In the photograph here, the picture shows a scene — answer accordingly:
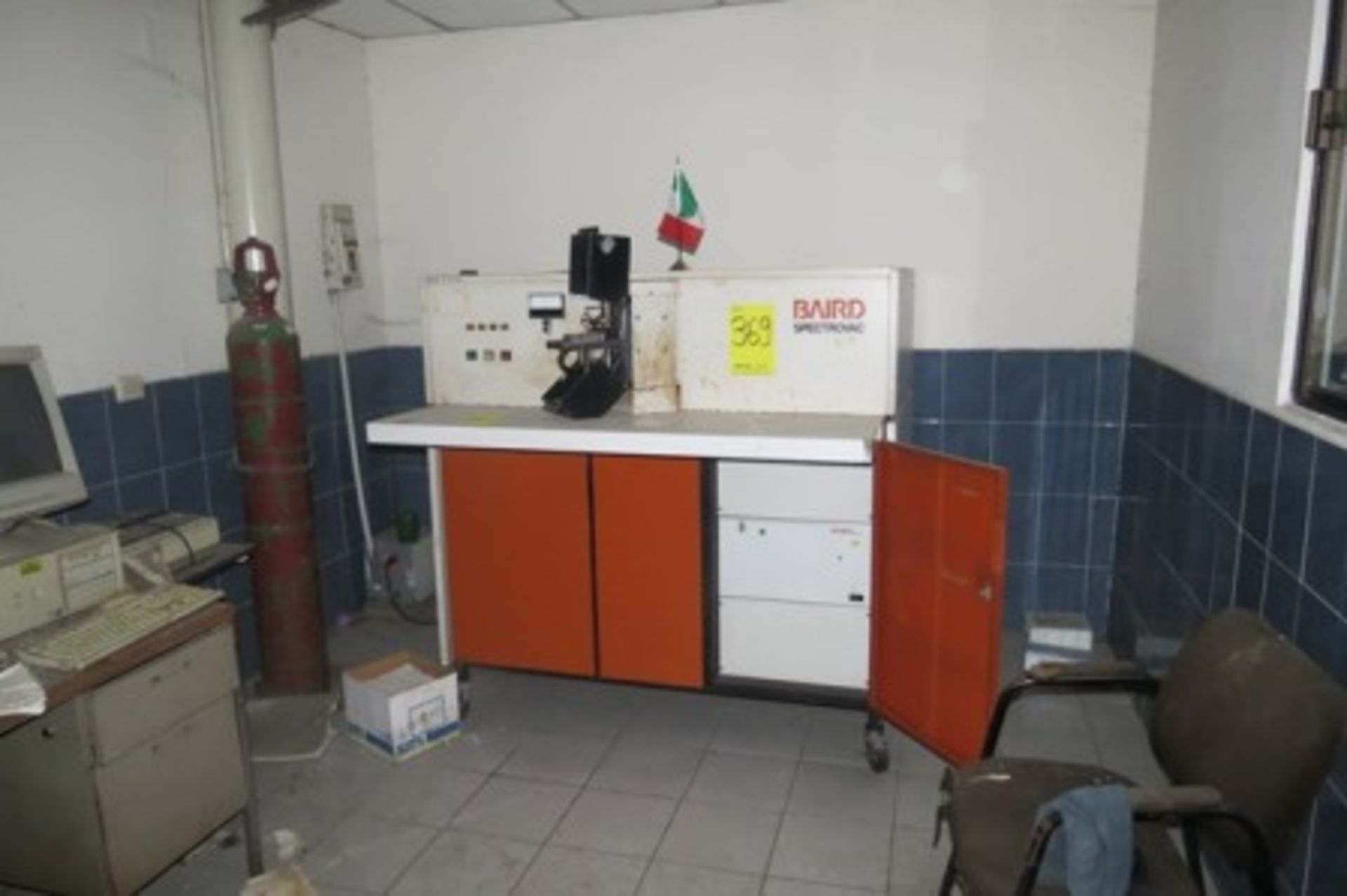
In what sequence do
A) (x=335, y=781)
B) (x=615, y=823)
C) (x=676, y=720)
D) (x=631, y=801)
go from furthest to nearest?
(x=676, y=720), (x=335, y=781), (x=631, y=801), (x=615, y=823)

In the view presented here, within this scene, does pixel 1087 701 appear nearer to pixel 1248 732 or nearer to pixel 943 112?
pixel 1248 732

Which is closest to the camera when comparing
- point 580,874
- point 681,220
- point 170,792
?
point 170,792

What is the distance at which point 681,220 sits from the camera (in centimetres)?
347

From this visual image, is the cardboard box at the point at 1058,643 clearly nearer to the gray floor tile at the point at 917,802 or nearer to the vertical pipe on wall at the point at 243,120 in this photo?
the gray floor tile at the point at 917,802

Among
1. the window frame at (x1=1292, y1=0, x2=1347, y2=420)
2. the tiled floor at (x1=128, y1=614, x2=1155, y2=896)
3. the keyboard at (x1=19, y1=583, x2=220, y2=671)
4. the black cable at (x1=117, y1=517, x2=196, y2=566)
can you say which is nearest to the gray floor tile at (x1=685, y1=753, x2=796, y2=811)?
the tiled floor at (x1=128, y1=614, x2=1155, y2=896)

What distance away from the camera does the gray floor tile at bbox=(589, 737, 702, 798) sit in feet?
8.98

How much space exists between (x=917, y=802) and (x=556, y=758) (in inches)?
43.0

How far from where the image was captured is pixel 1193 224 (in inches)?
108

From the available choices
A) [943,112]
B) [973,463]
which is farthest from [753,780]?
[943,112]

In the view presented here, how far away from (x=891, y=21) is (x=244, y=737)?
3273mm

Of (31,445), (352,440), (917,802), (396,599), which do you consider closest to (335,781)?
(31,445)

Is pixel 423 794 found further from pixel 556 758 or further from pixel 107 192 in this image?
pixel 107 192

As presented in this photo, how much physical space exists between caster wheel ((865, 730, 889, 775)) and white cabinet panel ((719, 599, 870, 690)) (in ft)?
0.49

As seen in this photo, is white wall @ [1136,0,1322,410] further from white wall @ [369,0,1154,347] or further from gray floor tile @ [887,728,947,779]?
gray floor tile @ [887,728,947,779]
